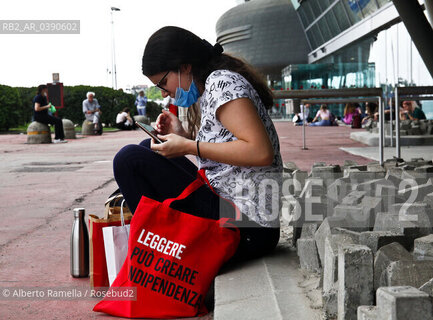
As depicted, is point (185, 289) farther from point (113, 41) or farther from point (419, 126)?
point (113, 41)

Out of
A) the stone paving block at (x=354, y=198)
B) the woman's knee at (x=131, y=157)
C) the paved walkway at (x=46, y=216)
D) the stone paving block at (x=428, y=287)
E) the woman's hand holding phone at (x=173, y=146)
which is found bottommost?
the paved walkway at (x=46, y=216)

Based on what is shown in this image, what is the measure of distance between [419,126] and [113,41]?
141 feet

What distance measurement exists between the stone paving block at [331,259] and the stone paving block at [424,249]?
242 millimetres

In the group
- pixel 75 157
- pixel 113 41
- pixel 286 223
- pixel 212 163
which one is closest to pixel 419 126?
pixel 75 157

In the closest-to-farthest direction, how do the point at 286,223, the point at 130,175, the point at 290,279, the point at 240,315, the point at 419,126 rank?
the point at 240,315
the point at 290,279
the point at 130,175
the point at 286,223
the point at 419,126

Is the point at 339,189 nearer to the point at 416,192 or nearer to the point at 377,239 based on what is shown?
the point at 416,192

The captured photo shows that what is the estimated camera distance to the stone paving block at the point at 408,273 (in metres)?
1.99

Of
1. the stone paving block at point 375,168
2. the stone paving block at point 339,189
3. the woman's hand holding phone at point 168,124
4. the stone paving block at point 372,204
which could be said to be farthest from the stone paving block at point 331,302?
the stone paving block at point 375,168

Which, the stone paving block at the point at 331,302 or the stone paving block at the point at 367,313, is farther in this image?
the stone paving block at the point at 331,302

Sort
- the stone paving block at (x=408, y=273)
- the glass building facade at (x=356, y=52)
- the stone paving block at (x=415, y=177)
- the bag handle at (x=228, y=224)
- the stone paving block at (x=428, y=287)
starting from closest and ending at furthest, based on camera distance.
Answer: the stone paving block at (x=428, y=287) < the stone paving block at (x=408, y=273) < the bag handle at (x=228, y=224) < the stone paving block at (x=415, y=177) < the glass building facade at (x=356, y=52)

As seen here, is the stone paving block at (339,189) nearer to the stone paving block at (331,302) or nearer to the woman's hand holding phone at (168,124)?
the woman's hand holding phone at (168,124)

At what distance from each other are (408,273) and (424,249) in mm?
373

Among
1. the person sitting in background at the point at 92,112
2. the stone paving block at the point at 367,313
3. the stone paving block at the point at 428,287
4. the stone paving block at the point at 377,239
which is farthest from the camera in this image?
the person sitting in background at the point at 92,112

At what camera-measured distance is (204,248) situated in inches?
104
